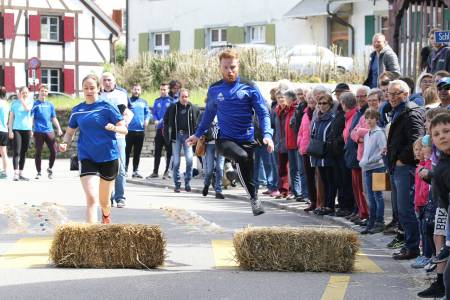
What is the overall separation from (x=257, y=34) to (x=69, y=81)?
1456cm

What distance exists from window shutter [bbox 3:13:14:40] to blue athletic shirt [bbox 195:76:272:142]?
51763 mm

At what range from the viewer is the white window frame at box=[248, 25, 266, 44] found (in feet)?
182

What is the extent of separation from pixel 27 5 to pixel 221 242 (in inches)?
2096

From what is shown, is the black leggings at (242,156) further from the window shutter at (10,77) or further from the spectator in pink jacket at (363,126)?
the window shutter at (10,77)

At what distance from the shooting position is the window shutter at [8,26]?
64000 millimetres

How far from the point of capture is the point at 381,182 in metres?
14.6

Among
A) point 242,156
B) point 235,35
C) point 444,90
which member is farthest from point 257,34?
point 444,90

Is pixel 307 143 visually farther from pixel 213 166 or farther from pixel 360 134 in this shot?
pixel 213 166

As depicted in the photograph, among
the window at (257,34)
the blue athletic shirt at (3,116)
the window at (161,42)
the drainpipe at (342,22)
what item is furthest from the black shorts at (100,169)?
the window at (161,42)

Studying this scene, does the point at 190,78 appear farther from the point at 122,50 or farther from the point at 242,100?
the point at 122,50

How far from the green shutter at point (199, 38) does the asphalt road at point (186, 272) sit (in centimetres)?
4012

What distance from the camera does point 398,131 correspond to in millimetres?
13039

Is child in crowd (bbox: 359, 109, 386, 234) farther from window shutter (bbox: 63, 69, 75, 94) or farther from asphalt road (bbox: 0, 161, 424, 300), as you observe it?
window shutter (bbox: 63, 69, 75, 94)

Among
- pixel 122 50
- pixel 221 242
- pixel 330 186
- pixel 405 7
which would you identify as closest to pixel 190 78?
pixel 405 7
